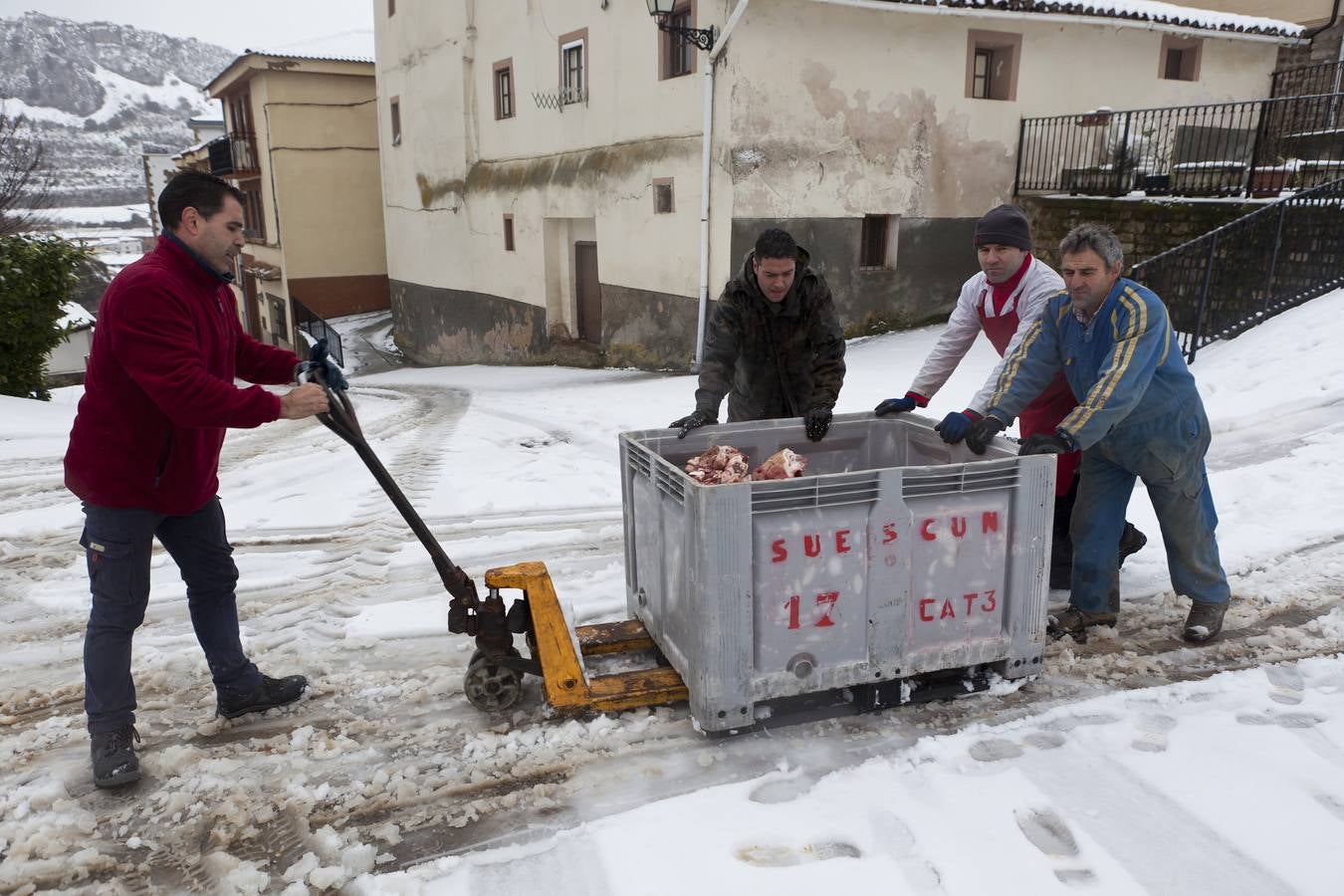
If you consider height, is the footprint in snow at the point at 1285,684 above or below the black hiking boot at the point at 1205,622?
below

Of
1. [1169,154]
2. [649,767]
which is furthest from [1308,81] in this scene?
[649,767]

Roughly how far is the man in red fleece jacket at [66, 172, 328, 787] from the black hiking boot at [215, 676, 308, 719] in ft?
1.00

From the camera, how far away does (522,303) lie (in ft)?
52.2

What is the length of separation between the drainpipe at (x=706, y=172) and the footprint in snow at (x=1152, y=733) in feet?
24.5

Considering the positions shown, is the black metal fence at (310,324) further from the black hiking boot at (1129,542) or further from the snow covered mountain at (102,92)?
the snow covered mountain at (102,92)

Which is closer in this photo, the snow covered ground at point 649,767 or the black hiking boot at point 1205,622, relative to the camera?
the snow covered ground at point 649,767

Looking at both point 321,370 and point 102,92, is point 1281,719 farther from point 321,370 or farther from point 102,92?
point 102,92

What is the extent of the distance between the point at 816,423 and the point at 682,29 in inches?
320

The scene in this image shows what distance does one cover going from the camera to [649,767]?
282cm

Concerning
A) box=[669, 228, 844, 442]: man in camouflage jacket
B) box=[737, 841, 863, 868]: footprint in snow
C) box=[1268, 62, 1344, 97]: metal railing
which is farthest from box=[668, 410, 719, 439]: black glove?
box=[1268, 62, 1344, 97]: metal railing

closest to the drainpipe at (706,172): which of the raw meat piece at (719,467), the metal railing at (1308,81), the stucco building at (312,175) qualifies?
the raw meat piece at (719,467)

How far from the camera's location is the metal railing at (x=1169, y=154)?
10.9 meters

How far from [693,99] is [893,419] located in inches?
321

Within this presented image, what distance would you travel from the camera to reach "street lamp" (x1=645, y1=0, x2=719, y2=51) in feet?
33.0
